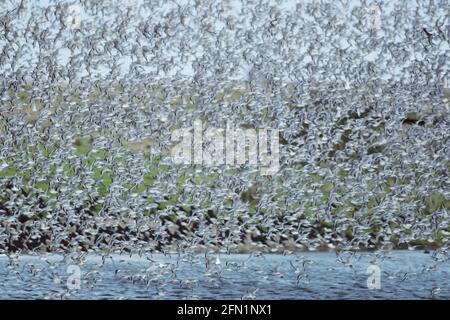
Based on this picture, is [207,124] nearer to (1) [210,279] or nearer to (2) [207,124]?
(2) [207,124]

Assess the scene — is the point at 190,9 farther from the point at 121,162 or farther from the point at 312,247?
the point at 312,247

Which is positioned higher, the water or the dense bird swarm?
the dense bird swarm

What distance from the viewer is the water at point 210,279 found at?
14.5 feet

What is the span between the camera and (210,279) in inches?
176

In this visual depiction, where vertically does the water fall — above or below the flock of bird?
below

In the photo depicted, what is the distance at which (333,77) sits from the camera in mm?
4688

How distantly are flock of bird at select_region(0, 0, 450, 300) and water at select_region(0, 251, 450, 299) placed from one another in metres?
0.09

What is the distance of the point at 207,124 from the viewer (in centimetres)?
457

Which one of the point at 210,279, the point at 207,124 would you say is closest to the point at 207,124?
the point at 207,124

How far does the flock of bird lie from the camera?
454 centimetres

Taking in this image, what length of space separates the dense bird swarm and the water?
100mm

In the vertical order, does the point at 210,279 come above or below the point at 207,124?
below

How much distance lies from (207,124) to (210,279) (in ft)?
2.89

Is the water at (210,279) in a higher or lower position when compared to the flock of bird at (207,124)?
lower
